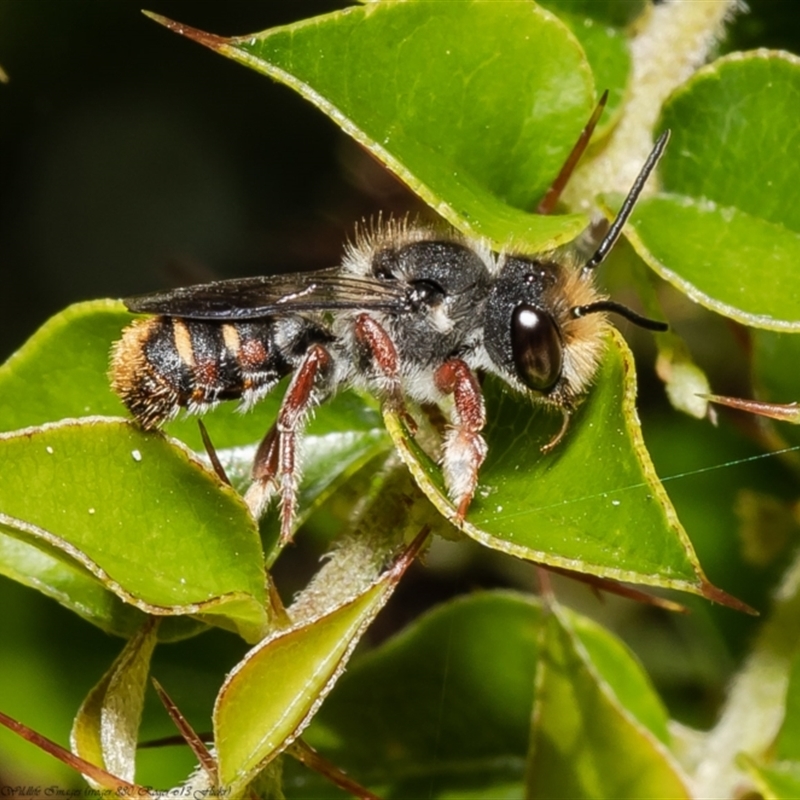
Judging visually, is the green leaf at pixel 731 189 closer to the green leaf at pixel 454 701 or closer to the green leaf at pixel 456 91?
the green leaf at pixel 456 91

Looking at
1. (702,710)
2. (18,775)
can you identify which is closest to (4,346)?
(18,775)

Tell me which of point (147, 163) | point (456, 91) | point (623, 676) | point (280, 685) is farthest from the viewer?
point (147, 163)

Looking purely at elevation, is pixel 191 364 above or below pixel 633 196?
below

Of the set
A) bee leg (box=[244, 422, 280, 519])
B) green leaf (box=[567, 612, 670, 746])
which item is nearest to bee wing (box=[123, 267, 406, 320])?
bee leg (box=[244, 422, 280, 519])

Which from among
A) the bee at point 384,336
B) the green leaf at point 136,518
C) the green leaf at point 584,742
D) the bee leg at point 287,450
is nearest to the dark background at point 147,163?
the bee at point 384,336

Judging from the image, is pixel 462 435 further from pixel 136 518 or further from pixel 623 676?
pixel 623 676

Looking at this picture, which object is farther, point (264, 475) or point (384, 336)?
point (384, 336)

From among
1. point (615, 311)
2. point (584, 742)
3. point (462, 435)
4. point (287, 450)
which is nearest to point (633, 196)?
point (615, 311)

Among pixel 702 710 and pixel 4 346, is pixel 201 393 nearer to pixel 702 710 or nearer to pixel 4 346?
pixel 702 710
